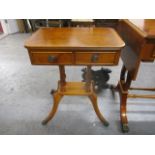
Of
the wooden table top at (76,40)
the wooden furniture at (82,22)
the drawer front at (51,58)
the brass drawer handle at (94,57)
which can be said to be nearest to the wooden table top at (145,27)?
the wooden table top at (76,40)

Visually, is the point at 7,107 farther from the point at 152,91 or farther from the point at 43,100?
the point at 152,91

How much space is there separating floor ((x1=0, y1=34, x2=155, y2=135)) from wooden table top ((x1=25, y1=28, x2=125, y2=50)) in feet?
2.81

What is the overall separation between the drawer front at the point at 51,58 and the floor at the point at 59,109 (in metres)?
0.74

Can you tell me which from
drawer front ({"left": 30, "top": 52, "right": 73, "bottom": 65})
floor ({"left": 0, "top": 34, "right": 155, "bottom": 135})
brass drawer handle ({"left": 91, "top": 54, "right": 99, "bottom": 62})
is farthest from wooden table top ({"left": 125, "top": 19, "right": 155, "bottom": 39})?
floor ({"left": 0, "top": 34, "right": 155, "bottom": 135})

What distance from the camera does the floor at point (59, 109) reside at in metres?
1.35

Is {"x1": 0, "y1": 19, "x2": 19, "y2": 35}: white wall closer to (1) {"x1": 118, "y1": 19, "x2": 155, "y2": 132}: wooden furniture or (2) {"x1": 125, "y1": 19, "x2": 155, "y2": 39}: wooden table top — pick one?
(1) {"x1": 118, "y1": 19, "x2": 155, "y2": 132}: wooden furniture

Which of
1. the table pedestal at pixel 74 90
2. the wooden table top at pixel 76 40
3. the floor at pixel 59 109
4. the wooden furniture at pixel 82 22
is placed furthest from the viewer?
the wooden furniture at pixel 82 22

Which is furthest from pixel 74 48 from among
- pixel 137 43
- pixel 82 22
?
pixel 82 22

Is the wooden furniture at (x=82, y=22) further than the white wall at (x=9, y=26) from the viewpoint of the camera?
No

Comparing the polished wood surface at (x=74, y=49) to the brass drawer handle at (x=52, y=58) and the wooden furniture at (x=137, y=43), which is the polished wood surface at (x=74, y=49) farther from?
the wooden furniture at (x=137, y=43)

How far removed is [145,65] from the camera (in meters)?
2.39

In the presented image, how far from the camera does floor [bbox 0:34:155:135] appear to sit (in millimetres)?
1353

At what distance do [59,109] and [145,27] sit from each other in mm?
1144

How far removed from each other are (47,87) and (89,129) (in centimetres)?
84
